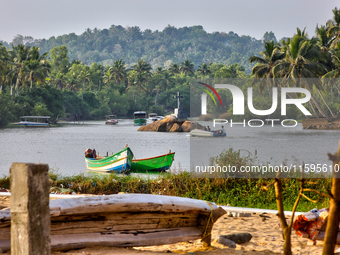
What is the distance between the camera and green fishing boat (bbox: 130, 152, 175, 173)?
17531mm

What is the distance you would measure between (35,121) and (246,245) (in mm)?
62325

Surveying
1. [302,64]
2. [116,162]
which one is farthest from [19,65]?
[116,162]

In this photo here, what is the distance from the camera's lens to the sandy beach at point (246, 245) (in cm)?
455

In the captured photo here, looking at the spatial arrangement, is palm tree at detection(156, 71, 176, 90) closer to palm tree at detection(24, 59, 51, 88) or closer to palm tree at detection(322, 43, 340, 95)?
palm tree at detection(24, 59, 51, 88)

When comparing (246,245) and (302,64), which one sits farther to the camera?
(302,64)

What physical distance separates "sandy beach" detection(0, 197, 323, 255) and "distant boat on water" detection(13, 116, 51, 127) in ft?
185

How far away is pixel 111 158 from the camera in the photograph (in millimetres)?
18516

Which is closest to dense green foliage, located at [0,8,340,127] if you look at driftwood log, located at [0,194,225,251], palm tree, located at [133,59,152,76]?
palm tree, located at [133,59,152,76]

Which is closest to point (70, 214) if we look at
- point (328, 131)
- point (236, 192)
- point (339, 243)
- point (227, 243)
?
point (227, 243)

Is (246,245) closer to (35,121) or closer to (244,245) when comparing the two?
(244,245)

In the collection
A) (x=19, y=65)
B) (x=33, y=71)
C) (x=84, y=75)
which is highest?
(x=84, y=75)

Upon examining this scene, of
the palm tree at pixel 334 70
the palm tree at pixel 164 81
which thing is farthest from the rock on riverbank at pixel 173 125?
the palm tree at pixel 164 81

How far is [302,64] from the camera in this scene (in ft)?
128

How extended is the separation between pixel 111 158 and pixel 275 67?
2727cm
